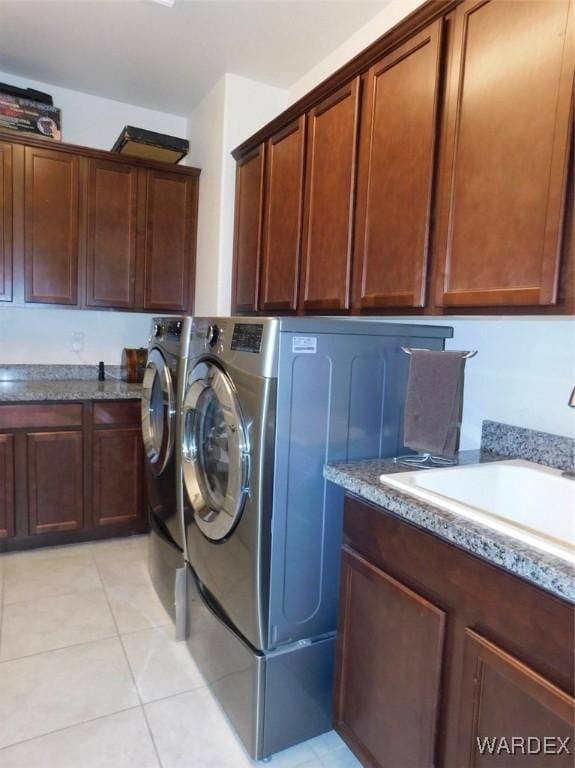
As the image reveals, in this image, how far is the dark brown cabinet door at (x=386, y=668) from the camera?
1.07m

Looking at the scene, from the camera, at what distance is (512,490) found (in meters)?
1.39

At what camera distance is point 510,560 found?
2.85ft

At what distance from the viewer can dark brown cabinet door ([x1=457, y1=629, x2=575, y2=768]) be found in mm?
796

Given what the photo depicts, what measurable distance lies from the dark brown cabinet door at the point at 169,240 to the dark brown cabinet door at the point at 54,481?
987 mm

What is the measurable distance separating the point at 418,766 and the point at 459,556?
0.53 m

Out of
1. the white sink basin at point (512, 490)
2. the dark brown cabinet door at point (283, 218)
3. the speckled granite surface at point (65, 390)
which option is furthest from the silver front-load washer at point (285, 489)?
the speckled granite surface at point (65, 390)

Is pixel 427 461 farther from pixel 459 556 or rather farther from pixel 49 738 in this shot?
pixel 49 738

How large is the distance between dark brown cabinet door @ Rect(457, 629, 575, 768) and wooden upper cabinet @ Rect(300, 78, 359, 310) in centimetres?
118

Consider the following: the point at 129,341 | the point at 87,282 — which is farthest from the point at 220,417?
the point at 129,341

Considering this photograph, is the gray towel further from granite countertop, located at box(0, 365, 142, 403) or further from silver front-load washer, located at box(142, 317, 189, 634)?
granite countertop, located at box(0, 365, 142, 403)

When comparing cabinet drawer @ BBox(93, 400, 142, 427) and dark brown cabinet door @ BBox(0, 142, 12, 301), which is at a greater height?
dark brown cabinet door @ BBox(0, 142, 12, 301)

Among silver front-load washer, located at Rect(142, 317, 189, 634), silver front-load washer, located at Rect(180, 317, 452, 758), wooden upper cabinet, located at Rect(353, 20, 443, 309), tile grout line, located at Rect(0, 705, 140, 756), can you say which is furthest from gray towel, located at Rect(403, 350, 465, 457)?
tile grout line, located at Rect(0, 705, 140, 756)

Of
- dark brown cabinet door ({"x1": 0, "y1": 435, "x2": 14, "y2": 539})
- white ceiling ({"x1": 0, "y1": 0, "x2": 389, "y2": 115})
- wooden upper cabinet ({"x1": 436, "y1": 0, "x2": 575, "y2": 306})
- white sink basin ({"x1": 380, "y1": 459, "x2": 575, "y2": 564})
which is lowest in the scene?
dark brown cabinet door ({"x1": 0, "y1": 435, "x2": 14, "y2": 539})

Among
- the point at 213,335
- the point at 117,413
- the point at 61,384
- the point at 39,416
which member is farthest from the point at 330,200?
the point at 61,384
